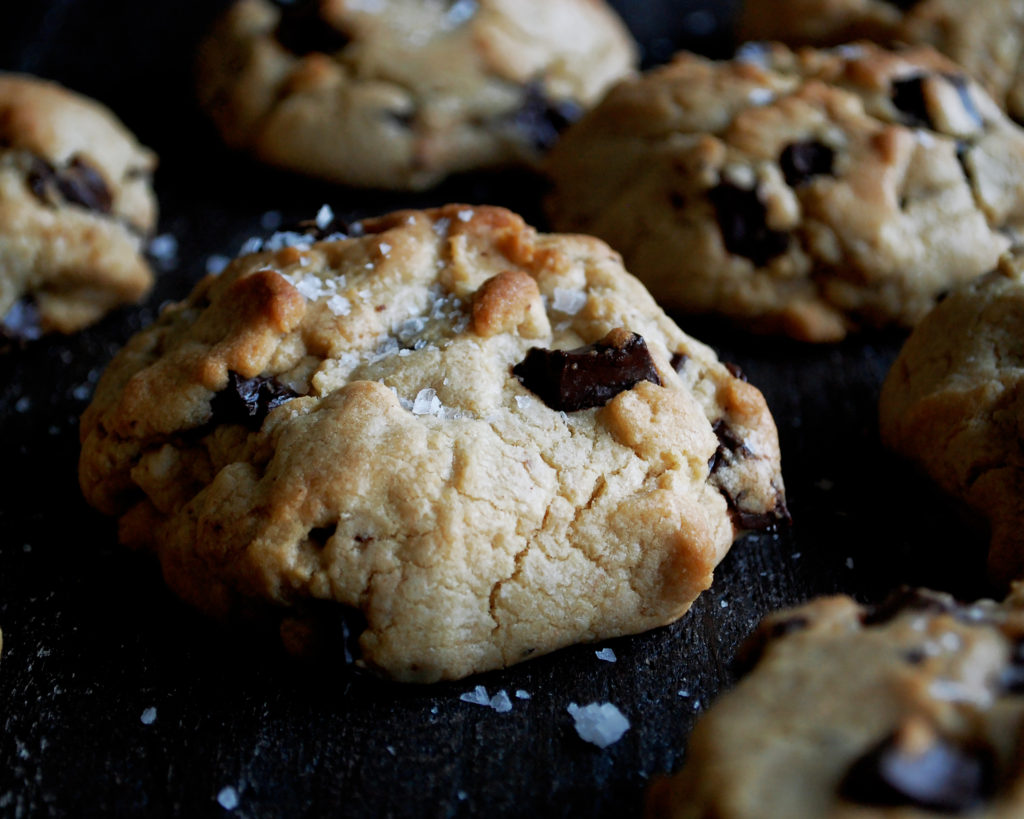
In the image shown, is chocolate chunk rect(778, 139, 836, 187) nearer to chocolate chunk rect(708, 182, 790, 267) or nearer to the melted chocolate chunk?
chocolate chunk rect(708, 182, 790, 267)

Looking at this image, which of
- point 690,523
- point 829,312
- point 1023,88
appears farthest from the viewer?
point 1023,88

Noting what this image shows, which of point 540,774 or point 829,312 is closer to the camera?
point 540,774

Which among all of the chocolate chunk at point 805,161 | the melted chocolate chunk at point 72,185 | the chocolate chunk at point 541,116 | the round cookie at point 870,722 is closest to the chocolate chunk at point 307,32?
the chocolate chunk at point 541,116

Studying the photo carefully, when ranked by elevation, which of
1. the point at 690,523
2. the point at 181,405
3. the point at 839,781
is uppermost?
the point at 839,781

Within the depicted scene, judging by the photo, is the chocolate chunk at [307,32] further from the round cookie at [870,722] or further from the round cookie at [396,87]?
the round cookie at [870,722]

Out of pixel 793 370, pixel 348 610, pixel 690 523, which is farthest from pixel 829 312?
pixel 348 610

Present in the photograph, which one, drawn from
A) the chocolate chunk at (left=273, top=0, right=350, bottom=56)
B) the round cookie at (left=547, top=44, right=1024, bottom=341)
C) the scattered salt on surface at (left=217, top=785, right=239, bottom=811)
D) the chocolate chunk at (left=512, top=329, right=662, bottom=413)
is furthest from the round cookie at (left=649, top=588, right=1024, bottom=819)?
the chocolate chunk at (left=273, top=0, right=350, bottom=56)

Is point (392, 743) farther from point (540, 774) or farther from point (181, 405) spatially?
point (181, 405)
